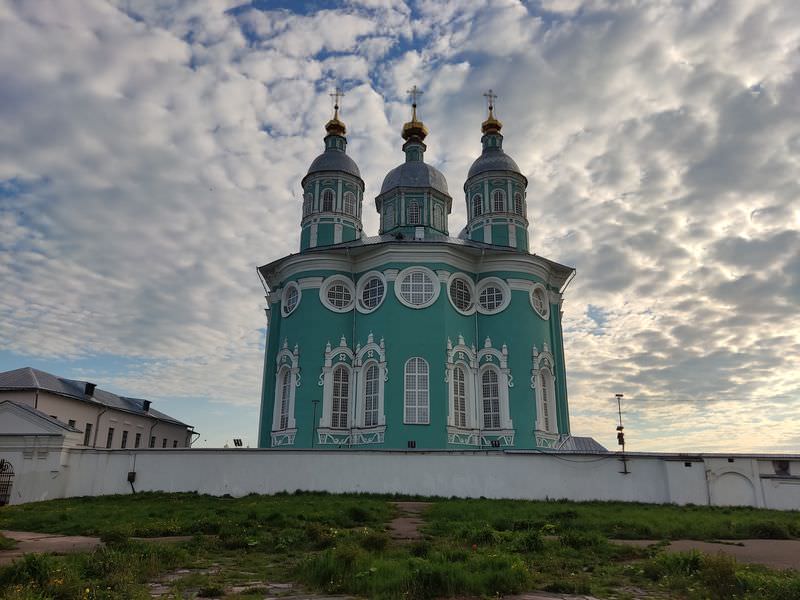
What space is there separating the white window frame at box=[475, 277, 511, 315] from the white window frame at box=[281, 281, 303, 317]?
26.5 feet

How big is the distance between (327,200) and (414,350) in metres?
11.3

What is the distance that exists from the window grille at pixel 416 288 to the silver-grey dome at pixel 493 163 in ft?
31.6

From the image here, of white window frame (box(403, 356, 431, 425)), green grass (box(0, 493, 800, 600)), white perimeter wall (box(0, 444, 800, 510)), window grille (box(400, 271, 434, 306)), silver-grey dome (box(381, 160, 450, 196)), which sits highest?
silver-grey dome (box(381, 160, 450, 196))

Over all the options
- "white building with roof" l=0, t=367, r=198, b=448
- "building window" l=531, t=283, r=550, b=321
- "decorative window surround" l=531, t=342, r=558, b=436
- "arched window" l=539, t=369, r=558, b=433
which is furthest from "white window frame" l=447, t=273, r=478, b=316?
"white building with roof" l=0, t=367, r=198, b=448

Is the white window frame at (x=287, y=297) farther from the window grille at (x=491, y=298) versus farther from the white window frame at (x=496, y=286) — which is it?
the window grille at (x=491, y=298)

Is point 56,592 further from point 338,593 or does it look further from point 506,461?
point 506,461

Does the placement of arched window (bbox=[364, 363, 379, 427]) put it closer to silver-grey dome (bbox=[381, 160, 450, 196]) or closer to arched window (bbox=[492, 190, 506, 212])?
silver-grey dome (bbox=[381, 160, 450, 196])

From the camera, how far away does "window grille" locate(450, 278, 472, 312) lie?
96.4 feet

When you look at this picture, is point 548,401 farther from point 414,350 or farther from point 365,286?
point 365,286

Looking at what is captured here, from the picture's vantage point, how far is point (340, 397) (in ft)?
92.8

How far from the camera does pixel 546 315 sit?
3120cm

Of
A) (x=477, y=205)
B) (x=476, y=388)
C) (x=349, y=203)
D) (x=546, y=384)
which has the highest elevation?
(x=477, y=205)

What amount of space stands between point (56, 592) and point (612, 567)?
6786 mm

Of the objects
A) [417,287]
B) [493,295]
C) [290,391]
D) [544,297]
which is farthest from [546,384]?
[290,391]
